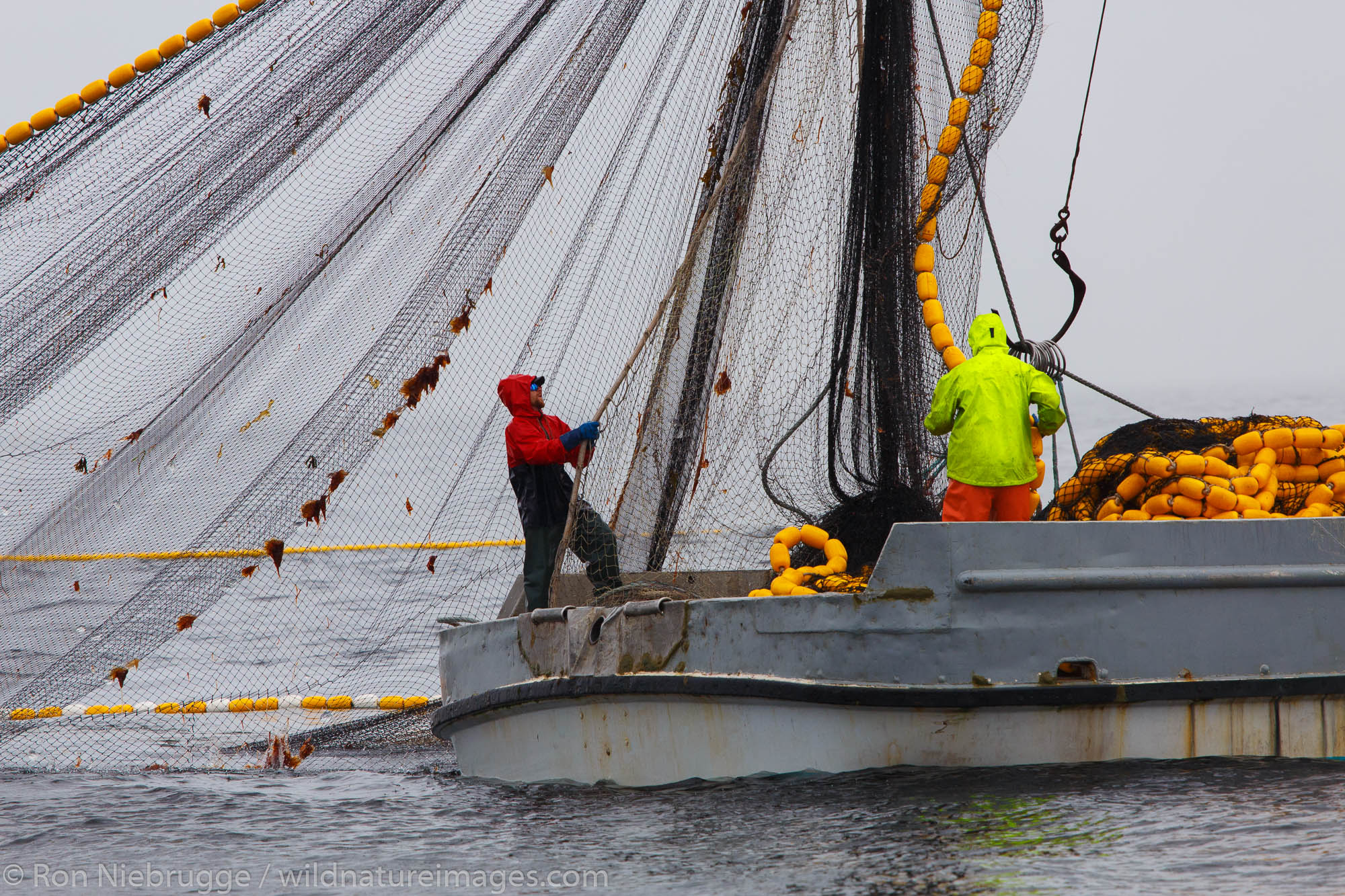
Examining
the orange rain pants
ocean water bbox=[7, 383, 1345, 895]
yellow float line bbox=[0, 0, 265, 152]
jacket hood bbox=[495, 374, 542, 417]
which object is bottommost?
ocean water bbox=[7, 383, 1345, 895]

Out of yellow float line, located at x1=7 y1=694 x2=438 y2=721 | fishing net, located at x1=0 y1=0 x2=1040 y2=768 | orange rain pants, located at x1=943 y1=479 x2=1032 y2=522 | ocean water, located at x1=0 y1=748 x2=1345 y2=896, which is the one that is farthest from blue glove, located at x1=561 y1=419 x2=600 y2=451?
yellow float line, located at x1=7 y1=694 x2=438 y2=721

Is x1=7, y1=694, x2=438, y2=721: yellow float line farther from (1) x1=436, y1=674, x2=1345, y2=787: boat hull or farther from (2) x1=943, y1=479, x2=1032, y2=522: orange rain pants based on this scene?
(2) x1=943, y1=479, x2=1032, y2=522: orange rain pants

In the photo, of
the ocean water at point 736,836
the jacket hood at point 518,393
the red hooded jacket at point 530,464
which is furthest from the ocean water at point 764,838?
the jacket hood at point 518,393

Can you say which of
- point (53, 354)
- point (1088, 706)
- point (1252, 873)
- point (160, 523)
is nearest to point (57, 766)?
point (160, 523)

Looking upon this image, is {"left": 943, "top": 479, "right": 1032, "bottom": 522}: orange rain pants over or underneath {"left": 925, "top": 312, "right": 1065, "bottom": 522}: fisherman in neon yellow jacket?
underneath

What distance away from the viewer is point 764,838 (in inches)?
177

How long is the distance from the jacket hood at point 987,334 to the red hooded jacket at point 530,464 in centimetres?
221

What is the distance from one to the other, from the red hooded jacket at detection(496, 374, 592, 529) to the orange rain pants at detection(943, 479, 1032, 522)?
1.97 m

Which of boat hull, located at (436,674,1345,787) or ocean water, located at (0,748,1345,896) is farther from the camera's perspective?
boat hull, located at (436,674,1345,787)

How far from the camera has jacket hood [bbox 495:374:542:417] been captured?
6.53 m

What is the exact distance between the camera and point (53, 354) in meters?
5.89

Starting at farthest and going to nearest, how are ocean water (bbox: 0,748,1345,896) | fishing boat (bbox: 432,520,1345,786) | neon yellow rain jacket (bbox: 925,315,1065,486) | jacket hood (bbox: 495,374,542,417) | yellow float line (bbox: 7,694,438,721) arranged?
yellow float line (bbox: 7,694,438,721) → jacket hood (bbox: 495,374,542,417) → neon yellow rain jacket (bbox: 925,315,1065,486) → fishing boat (bbox: 432,520,1345,786) → ocean water (bbox: 0,748,1345,896)

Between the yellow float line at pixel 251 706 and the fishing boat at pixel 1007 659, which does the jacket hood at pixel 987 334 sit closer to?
the fishing boat at pixel 1007 659

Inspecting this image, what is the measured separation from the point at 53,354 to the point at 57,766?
2914 mm
